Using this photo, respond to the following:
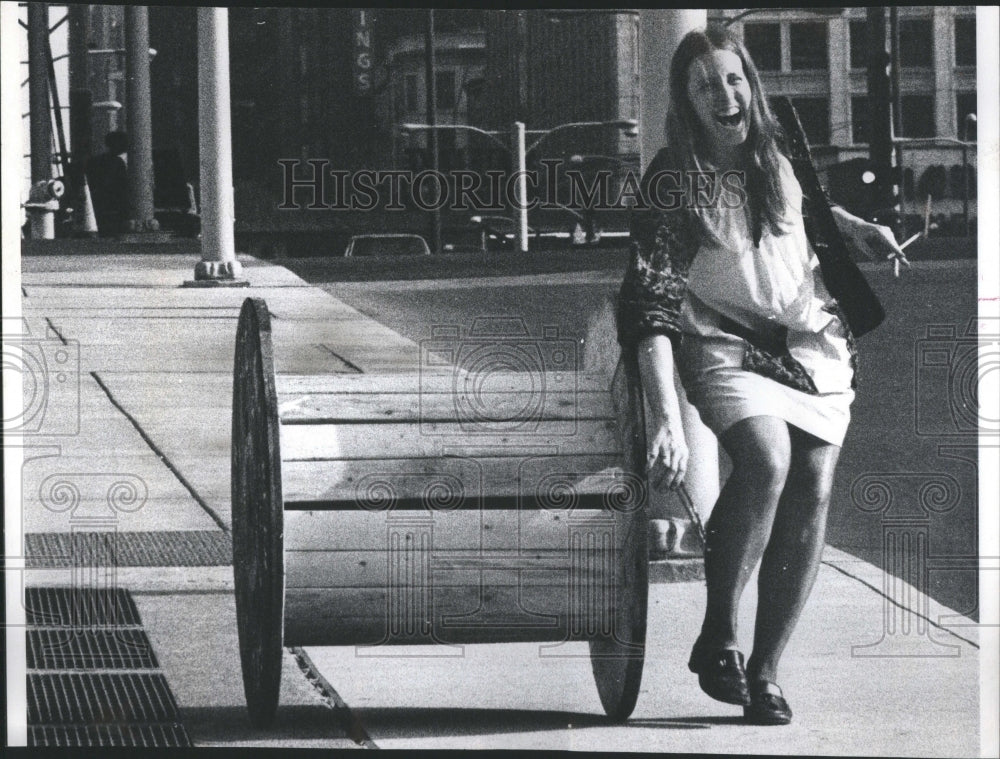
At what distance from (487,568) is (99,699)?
4.15 ft

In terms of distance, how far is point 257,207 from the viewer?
5.54 meters

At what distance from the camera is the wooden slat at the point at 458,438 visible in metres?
5.30

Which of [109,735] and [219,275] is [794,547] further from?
[109,735]

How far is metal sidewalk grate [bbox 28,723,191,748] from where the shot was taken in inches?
211

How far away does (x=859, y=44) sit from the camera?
5465 millimetres

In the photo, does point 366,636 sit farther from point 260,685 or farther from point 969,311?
point 969,311

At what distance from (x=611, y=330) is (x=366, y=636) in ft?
3.84

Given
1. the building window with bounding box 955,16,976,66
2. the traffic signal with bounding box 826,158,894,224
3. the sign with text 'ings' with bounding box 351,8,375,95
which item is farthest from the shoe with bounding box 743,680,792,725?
the sign with text 'ings' with bounding box 351,8,375,95

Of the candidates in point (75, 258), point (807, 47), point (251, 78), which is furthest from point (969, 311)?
point (75, 258)

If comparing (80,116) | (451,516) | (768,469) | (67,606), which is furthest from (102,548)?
(768,469)

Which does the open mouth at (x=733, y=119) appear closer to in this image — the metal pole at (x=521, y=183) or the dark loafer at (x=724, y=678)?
the metal pole at (x=521, y=183)

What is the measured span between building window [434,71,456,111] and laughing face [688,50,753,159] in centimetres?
73

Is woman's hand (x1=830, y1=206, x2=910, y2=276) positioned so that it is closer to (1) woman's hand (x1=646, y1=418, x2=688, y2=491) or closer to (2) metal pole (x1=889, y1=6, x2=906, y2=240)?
(2) metal pole (x1=889, y1=6, x2=906, y2=240)

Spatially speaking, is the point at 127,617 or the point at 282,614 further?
the point at 127,617
